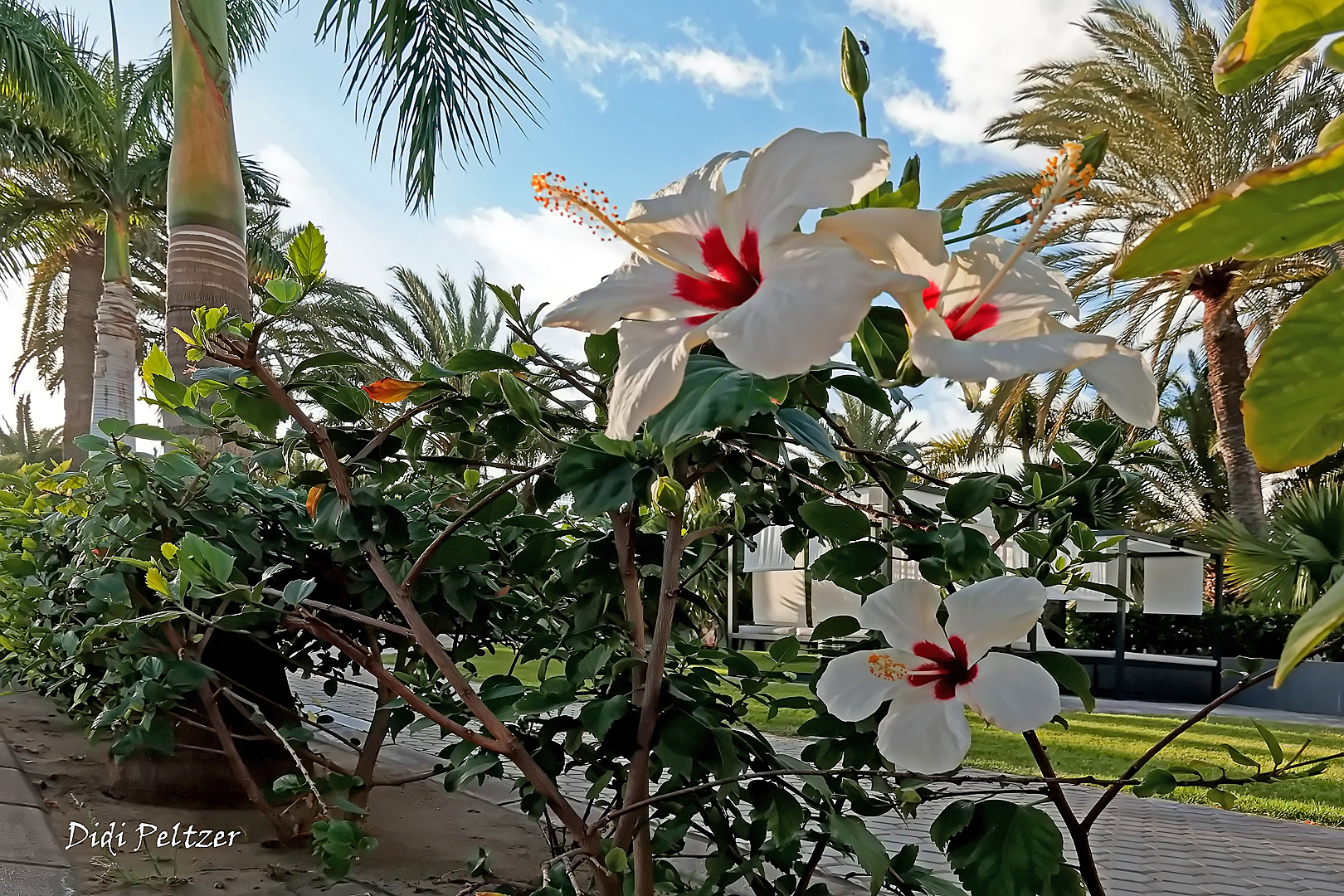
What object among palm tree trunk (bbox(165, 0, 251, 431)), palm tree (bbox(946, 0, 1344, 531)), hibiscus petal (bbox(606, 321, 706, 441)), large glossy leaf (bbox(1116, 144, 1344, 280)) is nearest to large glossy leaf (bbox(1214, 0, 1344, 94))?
large glossy leaf (bbox(1116, 144, 1344, 280))

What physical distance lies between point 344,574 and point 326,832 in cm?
64

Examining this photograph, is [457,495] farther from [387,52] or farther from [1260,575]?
[387,52]

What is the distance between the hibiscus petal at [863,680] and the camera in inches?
29.6

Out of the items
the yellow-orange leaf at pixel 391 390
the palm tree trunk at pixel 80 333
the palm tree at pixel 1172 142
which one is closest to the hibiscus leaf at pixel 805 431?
the yellow-orange leaf at pixel 391 390

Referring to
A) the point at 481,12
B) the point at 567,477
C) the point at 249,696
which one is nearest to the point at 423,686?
the point at 567,477

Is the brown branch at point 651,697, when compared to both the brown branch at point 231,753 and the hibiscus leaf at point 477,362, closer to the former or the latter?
the hibiscus leaf at point 477,362

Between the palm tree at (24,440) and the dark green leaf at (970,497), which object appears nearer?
the dark green leaf at (970,497)

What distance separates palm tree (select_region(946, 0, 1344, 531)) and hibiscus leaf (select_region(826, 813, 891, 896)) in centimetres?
879

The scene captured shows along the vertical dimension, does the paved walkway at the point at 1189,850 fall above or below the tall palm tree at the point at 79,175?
below

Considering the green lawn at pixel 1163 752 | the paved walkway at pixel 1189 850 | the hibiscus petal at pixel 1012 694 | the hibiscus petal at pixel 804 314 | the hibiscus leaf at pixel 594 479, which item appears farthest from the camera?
the green lawn at pixel 1163 752

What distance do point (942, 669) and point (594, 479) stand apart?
0.39m

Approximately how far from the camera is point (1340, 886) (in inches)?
144

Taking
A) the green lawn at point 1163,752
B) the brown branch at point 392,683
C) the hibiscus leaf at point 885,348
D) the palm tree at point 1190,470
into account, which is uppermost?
the palm tree at point 1190,470

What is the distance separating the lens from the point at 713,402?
1.72 feet
